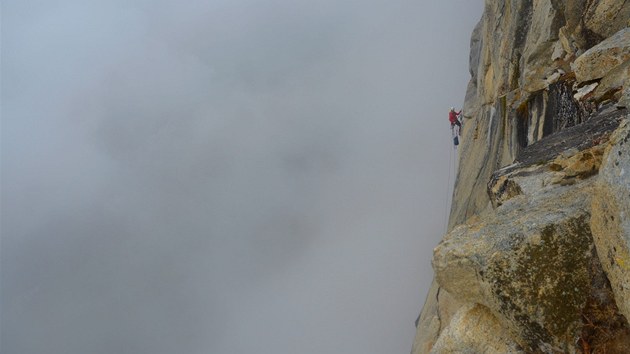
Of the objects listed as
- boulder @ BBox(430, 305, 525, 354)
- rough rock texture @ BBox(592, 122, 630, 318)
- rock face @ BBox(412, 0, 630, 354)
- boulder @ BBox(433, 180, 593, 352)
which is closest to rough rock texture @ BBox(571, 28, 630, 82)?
rock face @ BBox(412, 0, 630, 354)

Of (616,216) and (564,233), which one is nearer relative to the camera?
(616,216)

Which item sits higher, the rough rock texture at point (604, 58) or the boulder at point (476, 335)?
the rough rock texture at point (604, 58)

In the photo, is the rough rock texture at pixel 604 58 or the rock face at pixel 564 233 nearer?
the rock face at pixel 564 233

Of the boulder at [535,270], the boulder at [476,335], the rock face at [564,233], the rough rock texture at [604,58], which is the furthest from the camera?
the rough rock texture at [604,58]

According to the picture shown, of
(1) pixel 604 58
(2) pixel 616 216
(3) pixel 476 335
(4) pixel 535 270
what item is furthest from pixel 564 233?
(1) pixel 604 58

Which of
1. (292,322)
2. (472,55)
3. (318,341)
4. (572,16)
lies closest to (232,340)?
(292,322)

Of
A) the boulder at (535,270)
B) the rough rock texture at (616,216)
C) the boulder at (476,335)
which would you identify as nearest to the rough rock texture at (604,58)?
the boulder at (535,270)

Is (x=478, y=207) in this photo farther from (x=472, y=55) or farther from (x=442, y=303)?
(x=472, y=55)

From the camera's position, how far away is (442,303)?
21.7m

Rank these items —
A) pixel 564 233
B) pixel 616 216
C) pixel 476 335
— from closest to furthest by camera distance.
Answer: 1. pixel 616 216
2. pixel 564 233
3. pixel 476 335

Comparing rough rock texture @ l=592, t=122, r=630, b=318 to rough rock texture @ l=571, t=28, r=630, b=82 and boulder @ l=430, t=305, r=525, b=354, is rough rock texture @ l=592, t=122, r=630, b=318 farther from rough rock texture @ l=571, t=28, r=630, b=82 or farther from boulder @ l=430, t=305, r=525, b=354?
rough rock texture @ l=571, t=28, r=630, b=82

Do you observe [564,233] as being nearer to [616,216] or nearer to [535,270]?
[535,270]

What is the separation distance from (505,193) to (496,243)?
13.7 feet

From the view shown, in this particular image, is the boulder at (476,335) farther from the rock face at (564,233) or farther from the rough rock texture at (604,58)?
the rough rock texture at (604,58)
